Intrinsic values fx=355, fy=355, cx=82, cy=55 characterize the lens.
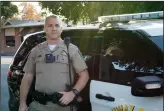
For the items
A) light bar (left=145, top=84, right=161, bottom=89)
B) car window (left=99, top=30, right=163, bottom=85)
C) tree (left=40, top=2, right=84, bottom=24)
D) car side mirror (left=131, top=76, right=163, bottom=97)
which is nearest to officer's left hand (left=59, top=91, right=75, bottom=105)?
car window (left=99, top=30, right=163, bottom=85)

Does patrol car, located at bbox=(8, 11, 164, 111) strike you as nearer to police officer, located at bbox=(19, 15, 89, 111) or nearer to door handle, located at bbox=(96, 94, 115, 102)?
door handle, located at bbox=(96, 94, 115, 102)

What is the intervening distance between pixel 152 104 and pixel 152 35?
594 mm

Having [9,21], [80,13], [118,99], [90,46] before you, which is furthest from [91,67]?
[9,21]

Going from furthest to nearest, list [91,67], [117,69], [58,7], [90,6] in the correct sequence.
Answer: [90,6] < [58,7] < [91,67] < [117,69]

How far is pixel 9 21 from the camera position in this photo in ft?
13.7

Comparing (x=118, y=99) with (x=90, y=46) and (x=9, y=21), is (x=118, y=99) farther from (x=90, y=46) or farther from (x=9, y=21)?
(x=9, y=21)

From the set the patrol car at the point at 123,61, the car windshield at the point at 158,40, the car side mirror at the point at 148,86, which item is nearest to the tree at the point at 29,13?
the patrol car at the point at 123,61

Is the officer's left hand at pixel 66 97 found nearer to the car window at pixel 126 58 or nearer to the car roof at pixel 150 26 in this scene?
the car window at pixel 126 58

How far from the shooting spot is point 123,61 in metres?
2.97

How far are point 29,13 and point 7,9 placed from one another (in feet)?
0.79

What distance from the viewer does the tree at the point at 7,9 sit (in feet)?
11.2

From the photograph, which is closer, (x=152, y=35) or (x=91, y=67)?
(x=152, y=35)

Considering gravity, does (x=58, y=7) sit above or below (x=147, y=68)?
above

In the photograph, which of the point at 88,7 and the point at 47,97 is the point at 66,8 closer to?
the point at 88,7
